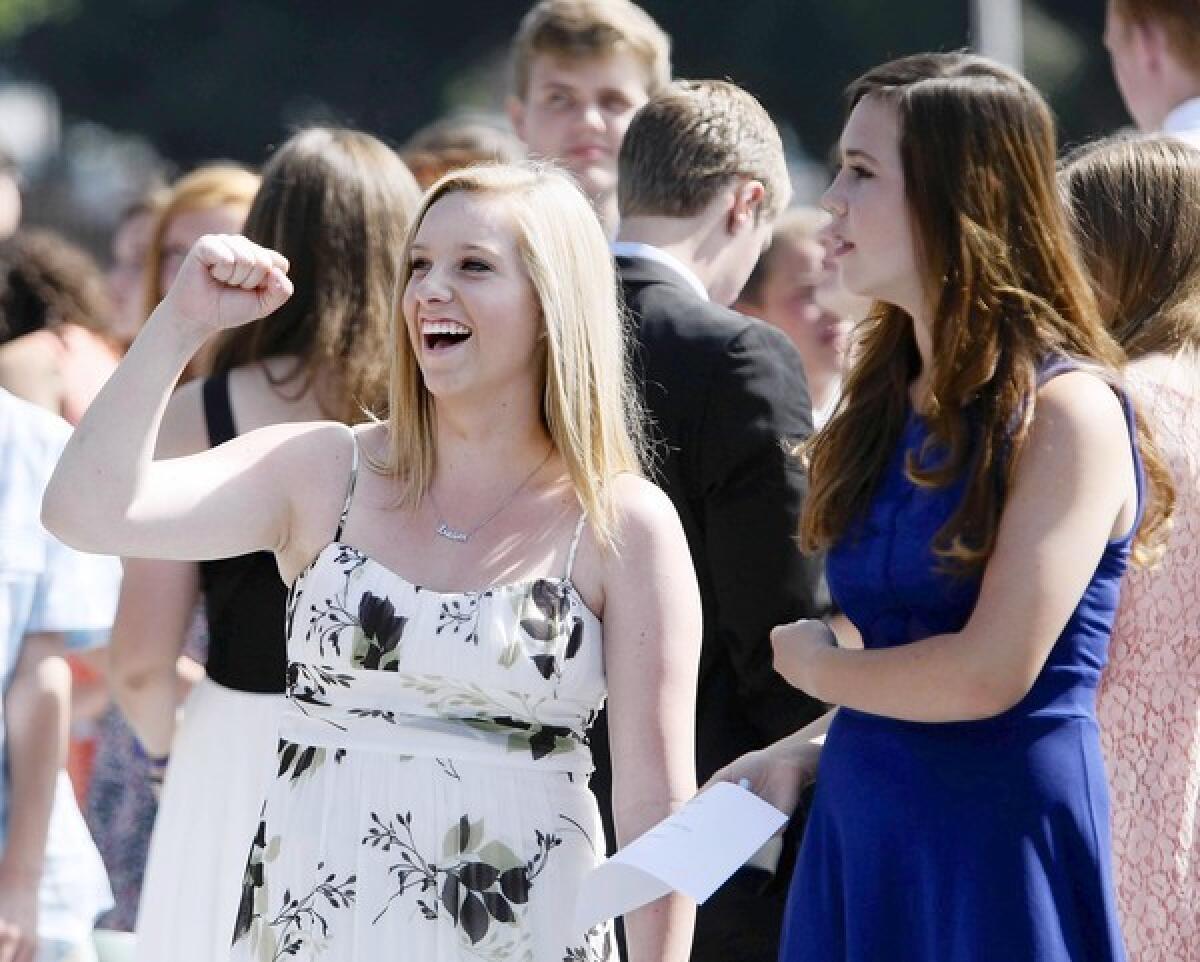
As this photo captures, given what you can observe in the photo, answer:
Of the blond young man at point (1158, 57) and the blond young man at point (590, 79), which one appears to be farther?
the blond young man at point (590, 79)

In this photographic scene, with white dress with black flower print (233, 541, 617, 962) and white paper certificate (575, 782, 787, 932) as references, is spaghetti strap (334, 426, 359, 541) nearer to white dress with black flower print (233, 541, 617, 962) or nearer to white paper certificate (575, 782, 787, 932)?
white dress with black flower print (233, 541, 617, 962)

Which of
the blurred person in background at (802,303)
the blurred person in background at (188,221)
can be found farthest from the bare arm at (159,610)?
the blurred person in background at (802,303)

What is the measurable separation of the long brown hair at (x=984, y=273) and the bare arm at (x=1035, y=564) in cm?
5

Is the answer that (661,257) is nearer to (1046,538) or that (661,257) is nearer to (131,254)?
(1046,538)

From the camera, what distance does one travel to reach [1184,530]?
3.44 m

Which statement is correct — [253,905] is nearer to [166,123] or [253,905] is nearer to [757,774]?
[757,774]

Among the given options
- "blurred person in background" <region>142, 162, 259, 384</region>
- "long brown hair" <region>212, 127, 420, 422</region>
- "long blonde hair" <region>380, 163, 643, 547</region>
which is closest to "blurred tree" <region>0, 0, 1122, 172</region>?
"blurred person in background" <region>142, 162, 259, 384</region>

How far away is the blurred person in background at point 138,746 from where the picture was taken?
5613mm

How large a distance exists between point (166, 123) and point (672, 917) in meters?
29.1

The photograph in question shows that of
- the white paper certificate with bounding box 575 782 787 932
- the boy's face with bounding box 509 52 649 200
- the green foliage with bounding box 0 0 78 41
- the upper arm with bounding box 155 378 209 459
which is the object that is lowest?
the white paper certificate with bounding box 575 782 787 932

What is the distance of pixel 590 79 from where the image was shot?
6090mm

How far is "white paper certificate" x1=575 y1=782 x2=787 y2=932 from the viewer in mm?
2971

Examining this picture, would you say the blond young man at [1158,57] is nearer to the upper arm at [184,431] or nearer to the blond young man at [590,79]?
the blond young man at [590,79]

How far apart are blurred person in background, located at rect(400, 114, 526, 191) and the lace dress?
301 centimetres
